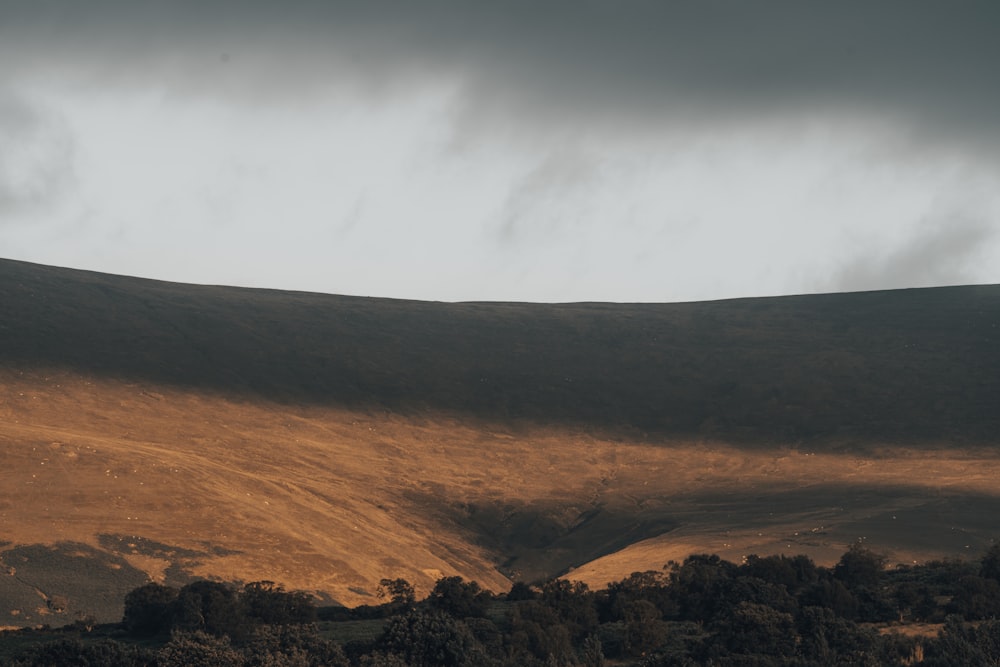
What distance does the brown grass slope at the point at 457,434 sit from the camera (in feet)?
148

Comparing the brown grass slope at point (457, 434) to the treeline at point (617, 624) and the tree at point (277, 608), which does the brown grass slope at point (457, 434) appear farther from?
the treeline at point (617, 624)

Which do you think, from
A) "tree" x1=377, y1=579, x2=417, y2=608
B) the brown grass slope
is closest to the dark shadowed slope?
the brown grass slope

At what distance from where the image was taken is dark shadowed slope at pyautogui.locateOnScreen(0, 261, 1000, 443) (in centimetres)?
7462

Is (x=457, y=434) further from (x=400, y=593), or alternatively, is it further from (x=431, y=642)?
(x=431, y=642)

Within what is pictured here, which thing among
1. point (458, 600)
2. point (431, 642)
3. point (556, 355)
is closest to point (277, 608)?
point (458, 600)

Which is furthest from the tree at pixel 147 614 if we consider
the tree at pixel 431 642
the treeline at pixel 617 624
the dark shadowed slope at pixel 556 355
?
the dark shadowed slope at pixel 556 355

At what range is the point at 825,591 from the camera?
104ft

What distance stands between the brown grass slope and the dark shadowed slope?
0.33 metres

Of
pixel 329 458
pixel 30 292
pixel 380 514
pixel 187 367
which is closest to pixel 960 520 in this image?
pixel 380 514

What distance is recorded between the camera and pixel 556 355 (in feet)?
296

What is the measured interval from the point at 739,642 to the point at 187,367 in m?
56.5

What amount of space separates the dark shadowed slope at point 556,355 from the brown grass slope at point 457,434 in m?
0.33

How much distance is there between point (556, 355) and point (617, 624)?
59.0 m

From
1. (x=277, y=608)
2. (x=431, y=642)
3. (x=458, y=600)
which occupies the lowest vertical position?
(x=277, y=608)
